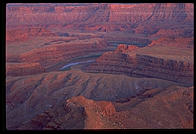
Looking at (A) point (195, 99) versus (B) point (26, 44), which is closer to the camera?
(A) point (195, 99)

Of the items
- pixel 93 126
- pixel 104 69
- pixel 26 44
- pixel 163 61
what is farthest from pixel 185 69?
pixel 26 44

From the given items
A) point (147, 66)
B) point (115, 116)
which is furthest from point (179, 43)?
point (115, 116)

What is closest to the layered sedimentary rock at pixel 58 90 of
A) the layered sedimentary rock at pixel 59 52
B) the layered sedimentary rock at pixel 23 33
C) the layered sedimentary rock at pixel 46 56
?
the layered sedimentary rock at pixel 46 56

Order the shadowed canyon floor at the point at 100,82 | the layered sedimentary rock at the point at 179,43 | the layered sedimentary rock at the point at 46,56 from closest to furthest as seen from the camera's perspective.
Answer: the shadowed canyon floor at the point at 100,82 → the layered sedimentary rock at the point at 46,56 → the layered sedimentary rock at the point at 179,43

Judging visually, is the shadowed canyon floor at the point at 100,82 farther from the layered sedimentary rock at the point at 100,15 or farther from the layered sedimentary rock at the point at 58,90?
the layered sedimentary rock at the point at 100,15

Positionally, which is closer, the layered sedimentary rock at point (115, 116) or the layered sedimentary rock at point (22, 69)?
the layered sedimentary rock at point (115, 116)

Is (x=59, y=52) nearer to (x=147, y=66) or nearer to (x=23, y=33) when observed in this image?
(x=23, y=33)

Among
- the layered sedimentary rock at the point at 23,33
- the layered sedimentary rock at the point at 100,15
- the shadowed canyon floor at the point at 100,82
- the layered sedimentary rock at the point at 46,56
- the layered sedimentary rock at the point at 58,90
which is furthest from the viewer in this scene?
the layered sedimentary rock at the point at 100,15

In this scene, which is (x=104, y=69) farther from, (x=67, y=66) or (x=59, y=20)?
(x=59, y=20)

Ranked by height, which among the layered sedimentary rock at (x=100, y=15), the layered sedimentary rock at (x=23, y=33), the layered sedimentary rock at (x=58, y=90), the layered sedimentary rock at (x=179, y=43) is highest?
the layered sedimentary rock at (x=100, y=15)
